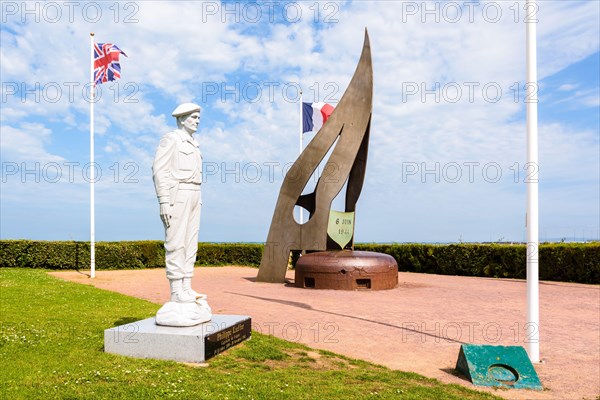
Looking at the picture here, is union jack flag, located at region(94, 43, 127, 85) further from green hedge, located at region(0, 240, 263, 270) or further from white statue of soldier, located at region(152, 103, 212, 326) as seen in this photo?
white statue of soldier, located at region(152, 103, 212, 326)

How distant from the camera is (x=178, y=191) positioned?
6605 mm

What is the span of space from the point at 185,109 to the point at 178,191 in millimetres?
1137

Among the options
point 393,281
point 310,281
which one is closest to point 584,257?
point 393,281

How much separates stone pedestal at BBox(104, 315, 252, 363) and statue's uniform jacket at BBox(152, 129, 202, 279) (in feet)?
2.39

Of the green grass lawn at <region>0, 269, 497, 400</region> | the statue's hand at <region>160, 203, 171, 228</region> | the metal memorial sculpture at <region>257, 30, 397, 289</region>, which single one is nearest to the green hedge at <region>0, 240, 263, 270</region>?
the metal memorial sculpture at <region>257, 30, 397, 289</region>

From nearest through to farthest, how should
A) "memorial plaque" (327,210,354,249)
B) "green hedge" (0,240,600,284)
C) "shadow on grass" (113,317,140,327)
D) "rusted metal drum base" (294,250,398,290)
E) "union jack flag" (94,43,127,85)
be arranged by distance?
"shadow on grass" (113,317,140,327) → "rusted metal drum base" (294,250,398,290) → "memorial plaque" (327,210,354,249) → "union jack flag" (94,43,127,85) → "green hedge" (0,240,600,284)

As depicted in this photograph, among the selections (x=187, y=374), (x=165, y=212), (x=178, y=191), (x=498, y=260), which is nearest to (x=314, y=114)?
(x=498, y=260)

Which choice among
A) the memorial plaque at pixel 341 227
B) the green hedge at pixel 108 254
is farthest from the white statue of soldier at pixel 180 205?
the green hedge at pixel 108 254

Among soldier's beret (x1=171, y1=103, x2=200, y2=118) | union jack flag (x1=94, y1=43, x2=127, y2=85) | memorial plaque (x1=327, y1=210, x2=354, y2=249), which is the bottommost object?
memorial plaque (x1=327, y1=210, x2=354, y2=249)

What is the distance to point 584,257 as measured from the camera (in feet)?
57.8

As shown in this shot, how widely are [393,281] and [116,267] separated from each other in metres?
13.9

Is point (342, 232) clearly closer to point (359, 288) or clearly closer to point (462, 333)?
Result: point (359, 288)

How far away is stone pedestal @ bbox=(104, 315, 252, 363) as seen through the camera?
6.27 meters

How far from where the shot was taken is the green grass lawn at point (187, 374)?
16.9 ft
